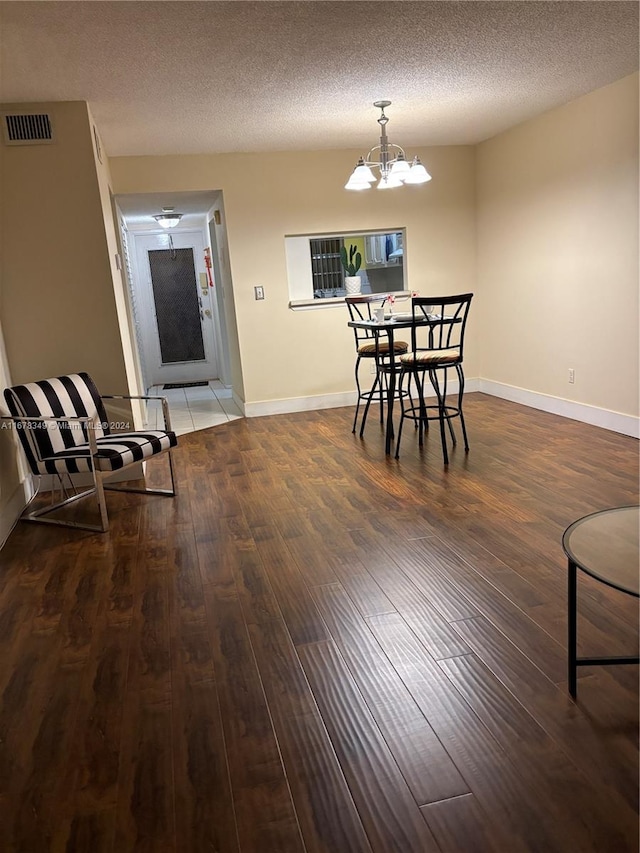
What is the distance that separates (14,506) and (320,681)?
2536 millimetres

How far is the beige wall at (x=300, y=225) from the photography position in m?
5.84

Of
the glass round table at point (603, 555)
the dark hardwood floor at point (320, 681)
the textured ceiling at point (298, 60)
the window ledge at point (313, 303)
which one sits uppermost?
the textured ceiling at point (298, 60)

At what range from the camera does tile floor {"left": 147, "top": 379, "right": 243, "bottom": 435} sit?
6285 mm

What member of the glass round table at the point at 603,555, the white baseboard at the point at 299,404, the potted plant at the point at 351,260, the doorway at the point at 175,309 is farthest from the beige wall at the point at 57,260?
the doorway at the point at 175,309

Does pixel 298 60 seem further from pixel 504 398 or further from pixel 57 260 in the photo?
pixel 504 398

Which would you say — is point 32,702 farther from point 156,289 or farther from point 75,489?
point 156,289

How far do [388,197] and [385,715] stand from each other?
17.9 ft

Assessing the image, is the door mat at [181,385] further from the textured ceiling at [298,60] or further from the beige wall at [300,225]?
the textured ceiling at [298,60]

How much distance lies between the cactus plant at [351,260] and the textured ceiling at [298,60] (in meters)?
1.50

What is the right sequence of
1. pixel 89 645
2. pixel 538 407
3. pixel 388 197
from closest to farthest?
pixel 89 645, pixel 538 407, pixel 388 197

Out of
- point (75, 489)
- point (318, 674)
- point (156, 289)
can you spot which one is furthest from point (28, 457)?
point (156, 289)

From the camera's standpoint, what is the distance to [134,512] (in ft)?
12.4

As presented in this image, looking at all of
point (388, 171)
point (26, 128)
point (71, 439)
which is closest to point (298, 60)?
point (388, 171)

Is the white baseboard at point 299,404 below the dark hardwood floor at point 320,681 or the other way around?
the other way around
